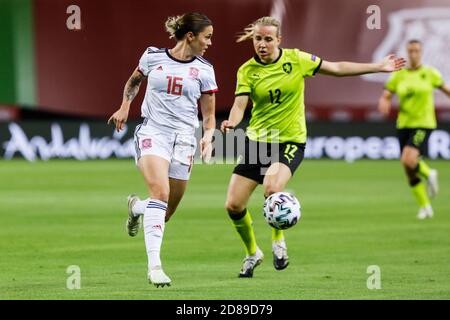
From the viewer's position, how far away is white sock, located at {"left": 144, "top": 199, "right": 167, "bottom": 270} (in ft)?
33.9

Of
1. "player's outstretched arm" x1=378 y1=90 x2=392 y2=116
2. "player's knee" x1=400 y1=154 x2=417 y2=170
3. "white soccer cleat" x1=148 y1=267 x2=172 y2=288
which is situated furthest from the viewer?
"player's outstretched arm" x1=378 y1=90 x2=392 y2=116

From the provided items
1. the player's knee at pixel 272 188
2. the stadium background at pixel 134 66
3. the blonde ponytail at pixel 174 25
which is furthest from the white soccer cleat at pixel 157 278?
the stadium background at pixel 134 66

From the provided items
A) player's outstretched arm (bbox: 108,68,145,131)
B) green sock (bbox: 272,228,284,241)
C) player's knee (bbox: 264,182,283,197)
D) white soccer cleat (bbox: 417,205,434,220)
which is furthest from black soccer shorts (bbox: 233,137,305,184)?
white soccer cleat (bbox: 417,205,434,220)

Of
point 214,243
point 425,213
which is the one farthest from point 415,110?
point 214,243

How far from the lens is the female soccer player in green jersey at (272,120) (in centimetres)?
1183

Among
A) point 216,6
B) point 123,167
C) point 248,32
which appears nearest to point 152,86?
point 248,32

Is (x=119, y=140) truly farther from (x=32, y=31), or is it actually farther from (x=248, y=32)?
(x=248, y=32)

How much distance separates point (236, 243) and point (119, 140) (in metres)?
16.9

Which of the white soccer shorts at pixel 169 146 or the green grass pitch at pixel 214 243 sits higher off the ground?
the white soccer shorts at pixel 169 146

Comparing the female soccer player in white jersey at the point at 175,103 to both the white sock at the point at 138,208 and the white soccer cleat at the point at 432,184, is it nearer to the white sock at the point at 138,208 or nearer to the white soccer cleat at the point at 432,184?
the white sock at the point at 138,208

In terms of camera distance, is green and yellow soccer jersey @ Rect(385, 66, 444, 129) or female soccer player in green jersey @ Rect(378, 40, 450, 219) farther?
green and yellow soccer jersey @ Rect(385, 66, 444, 129)

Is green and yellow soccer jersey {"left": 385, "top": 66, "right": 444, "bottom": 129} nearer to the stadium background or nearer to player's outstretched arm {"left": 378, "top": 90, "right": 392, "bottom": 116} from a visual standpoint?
player's outstretched arm {"left": 378, "top": 90, "right": 392, "bottom": 116}

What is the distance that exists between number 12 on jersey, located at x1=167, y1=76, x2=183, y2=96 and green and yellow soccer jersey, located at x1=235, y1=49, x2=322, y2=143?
1064 millimetres

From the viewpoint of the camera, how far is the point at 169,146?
36.1 feet
